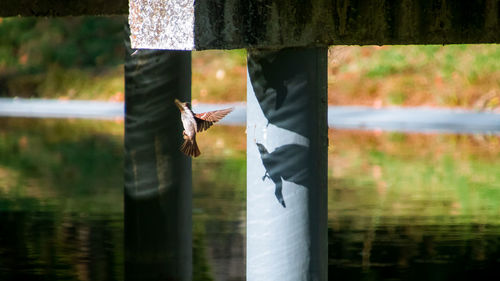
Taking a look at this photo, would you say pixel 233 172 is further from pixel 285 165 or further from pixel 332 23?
pixel 332 23

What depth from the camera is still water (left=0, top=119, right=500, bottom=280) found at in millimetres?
9008

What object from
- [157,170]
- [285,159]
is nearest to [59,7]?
[157,170]

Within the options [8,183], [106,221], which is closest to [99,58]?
[8,183]

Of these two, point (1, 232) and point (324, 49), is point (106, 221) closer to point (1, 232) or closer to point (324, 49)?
point (1, 232)

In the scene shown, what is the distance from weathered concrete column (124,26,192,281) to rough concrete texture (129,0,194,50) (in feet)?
10.3

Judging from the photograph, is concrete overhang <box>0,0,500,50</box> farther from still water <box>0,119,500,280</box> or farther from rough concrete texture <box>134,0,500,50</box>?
still water <box>0,119,500,280</box>

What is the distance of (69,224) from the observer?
430 inches

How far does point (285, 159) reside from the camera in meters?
4.60

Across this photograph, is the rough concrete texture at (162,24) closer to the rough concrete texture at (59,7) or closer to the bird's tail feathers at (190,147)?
the bird's tail feathers at (190,147)

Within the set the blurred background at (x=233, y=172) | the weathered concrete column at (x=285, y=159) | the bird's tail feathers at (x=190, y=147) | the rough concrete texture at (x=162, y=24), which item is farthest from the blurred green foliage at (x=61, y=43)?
the rough concrete texture at (x=162, y=24)

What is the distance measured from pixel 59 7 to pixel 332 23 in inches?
148

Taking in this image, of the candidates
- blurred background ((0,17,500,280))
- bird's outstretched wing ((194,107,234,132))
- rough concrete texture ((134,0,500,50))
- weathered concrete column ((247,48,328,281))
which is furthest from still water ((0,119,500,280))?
rough concrete texture ((134,0,500,50))

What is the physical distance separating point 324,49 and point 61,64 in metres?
21.0

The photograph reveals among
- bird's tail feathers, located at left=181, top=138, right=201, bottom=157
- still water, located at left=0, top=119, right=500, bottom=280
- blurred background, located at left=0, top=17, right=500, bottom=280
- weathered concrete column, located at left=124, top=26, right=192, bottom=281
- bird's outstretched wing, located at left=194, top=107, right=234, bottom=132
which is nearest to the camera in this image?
bird's tail feathers, located at left=181, top=138, right=201, bottom=157
